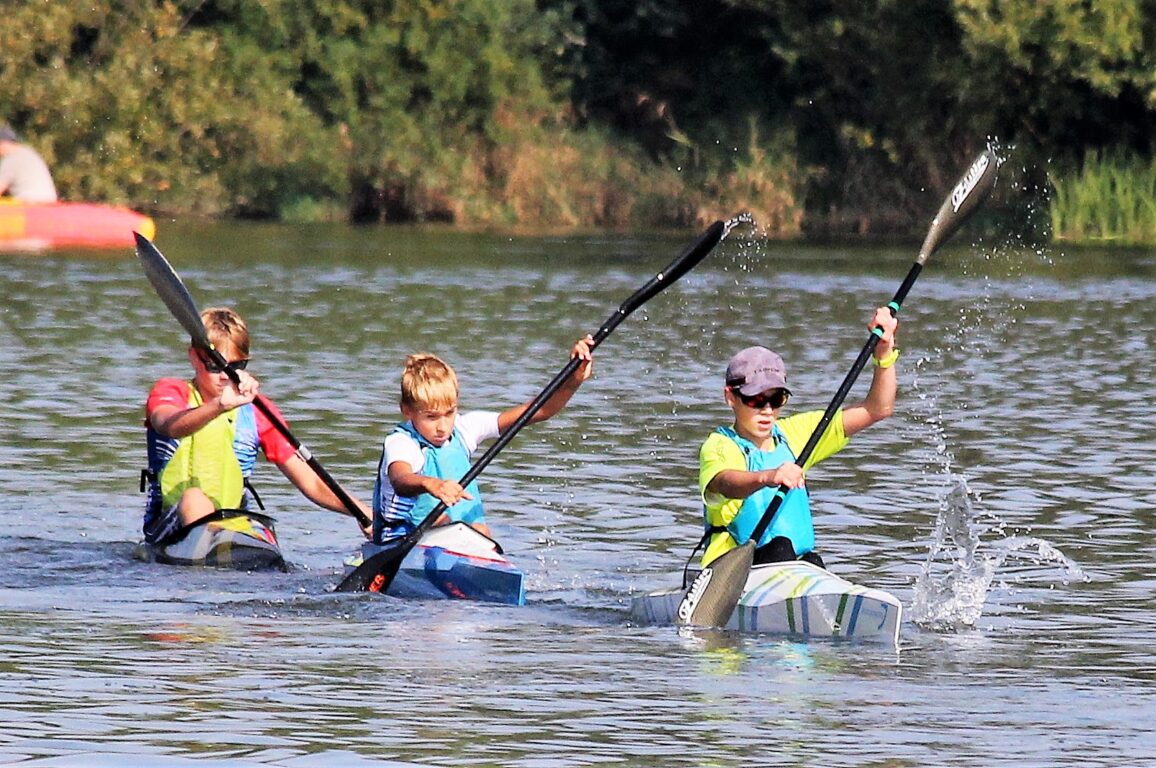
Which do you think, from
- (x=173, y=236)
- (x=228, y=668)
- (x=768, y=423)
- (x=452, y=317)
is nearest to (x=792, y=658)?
(x=768, y=423)

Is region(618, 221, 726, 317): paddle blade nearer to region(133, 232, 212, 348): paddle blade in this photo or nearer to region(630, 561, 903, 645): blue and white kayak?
region(133, 232, 212, 348): paddle blade

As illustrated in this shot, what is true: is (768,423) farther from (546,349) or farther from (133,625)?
(546,349)

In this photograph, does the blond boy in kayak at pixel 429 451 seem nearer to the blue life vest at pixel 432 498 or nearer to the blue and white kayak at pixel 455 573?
the blue life vest at pixel 432 498

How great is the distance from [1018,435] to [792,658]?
665 centimetres

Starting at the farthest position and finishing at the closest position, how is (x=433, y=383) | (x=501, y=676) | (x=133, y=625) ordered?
(x=433, y=383)
(x=133, y=625)
(x=501, y=676)

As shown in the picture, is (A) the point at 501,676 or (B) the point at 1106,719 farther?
(A) the point at 501,676

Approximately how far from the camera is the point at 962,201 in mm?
10711

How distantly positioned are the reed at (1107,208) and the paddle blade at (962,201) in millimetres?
24130

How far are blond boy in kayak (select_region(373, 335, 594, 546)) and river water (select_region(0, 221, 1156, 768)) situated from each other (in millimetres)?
423

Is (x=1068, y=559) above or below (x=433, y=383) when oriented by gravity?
below

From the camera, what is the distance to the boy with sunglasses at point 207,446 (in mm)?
9969

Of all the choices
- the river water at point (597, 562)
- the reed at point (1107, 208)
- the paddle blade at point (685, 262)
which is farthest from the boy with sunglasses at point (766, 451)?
the reed at point (1107, 208)

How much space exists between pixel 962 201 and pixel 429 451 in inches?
103

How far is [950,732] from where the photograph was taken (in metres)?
7.06
